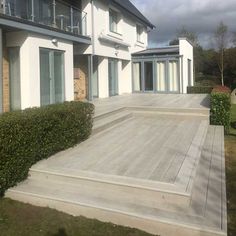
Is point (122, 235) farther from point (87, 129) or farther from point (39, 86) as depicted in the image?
point (39, 86)

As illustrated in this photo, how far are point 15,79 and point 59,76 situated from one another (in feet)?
8.05

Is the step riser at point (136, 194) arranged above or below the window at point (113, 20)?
below

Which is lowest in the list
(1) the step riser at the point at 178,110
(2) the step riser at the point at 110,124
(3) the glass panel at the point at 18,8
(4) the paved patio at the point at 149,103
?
(2) the step riser at the point at 110,124

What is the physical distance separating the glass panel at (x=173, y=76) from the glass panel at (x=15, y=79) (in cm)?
1574

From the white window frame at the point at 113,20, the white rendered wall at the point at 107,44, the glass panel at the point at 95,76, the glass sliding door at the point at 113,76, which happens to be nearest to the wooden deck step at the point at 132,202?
the white rendered wall at the point at 107,44

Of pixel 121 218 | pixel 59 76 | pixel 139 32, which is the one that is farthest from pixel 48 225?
pixel 139 32

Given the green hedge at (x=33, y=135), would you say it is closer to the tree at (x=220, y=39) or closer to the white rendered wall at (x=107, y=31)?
the white rendered wall at (x=107, y=31)

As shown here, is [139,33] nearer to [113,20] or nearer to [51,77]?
[113,20]

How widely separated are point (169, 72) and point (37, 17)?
15011mm

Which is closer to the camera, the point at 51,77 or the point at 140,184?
the point at 140,184

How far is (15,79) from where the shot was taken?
1390 cm

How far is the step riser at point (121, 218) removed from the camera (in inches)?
207

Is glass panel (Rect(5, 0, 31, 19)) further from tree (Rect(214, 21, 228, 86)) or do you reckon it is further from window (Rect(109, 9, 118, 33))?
tree (Rect(214, 21, 228, 86))

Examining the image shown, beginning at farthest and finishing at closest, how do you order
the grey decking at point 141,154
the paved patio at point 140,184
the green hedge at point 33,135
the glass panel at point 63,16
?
the glass panel at point 63,16 < the grey decking at point 141,154 < the green hedge at point 33,135 < the paved patio at point 140,184
